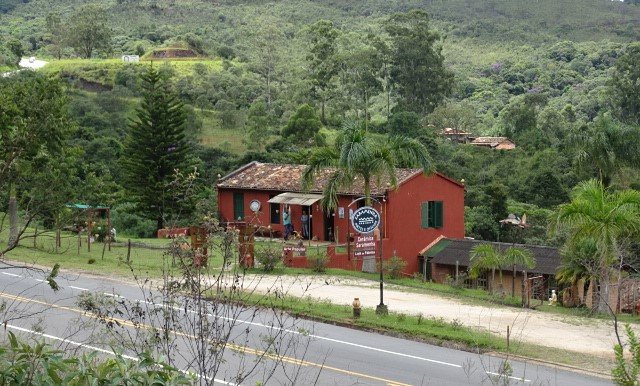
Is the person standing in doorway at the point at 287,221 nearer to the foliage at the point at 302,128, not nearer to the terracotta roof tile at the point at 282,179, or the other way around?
the terracotta roof tile at the point at 282,179

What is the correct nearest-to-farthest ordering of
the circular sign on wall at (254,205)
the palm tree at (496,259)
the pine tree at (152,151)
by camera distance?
the palm tree at (496,259) < the circular sign on wall at (254,205) < the pine tree at (152,151)

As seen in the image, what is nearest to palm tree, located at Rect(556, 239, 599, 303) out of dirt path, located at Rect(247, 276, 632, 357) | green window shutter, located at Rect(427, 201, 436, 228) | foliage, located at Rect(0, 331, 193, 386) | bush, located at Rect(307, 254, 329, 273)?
dirt path, located at Rect(247, 276, 632, 357)

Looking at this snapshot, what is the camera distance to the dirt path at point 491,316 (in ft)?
54.9

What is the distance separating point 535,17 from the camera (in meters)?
117

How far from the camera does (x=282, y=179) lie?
99.2ft

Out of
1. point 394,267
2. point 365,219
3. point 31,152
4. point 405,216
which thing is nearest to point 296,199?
point 405,216

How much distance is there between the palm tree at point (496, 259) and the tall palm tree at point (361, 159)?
2980mm

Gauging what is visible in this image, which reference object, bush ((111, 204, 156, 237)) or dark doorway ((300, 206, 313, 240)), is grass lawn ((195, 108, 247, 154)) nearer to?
bush ((111, 204, 156, 237))

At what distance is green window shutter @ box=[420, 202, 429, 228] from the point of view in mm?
28703

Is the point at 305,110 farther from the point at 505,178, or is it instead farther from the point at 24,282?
the point at 24,282

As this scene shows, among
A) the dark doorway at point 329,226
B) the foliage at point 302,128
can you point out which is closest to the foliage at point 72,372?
the dark doorway at point 329,226

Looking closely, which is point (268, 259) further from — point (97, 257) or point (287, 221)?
point (287, 221)

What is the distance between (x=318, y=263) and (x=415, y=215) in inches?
206

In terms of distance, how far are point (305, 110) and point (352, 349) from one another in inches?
1302
